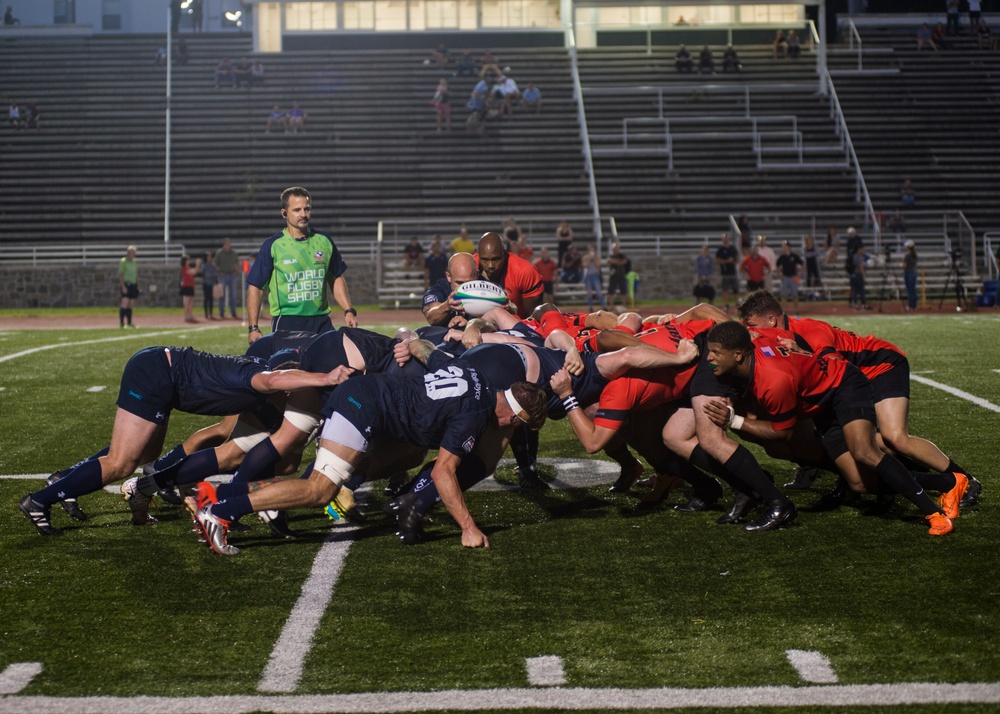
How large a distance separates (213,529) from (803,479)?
161 inches

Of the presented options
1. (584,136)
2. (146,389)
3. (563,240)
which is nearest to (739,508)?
(146,389)

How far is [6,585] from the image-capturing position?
5.82m

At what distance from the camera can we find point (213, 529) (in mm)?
6285

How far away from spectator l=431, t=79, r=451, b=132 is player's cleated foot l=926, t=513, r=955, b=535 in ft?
109

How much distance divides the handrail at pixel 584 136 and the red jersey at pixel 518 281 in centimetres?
2287

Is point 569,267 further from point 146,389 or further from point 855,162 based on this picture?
point 146,389

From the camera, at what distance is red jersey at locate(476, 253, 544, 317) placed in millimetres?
9289

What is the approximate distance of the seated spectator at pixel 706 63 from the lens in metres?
41.6

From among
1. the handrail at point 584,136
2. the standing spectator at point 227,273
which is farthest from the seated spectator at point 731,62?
the standing spectator at point 227,273

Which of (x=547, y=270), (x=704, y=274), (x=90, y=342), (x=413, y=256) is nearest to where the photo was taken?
(x=90, y=342)

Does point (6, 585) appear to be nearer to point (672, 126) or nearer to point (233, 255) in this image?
point (233, 255)

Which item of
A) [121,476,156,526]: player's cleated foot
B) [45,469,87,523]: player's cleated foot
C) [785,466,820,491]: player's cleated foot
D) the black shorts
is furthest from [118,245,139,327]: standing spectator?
[785,466,820,491]: player's cleated foot

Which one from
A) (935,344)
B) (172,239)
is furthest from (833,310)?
(172,239)

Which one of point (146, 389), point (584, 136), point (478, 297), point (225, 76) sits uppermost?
point (225, 76)
